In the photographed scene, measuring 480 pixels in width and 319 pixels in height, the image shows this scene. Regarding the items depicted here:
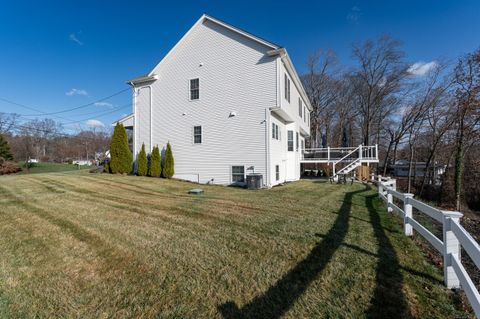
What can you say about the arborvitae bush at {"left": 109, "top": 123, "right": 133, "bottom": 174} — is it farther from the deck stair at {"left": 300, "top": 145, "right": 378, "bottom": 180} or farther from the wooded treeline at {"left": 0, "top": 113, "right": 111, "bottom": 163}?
the wooded treeline at {"left": 0, "top": 113, "right": 111, "bottom": 163}

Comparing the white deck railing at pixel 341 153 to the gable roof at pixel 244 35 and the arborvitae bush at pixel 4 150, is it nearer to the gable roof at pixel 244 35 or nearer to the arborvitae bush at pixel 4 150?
the gable roof at pixel 244 35

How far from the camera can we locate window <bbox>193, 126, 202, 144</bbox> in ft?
44.8

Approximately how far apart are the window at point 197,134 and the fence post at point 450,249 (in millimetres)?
11870

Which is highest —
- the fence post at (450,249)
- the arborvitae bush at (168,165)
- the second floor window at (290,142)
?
the second floor window at (290,142)

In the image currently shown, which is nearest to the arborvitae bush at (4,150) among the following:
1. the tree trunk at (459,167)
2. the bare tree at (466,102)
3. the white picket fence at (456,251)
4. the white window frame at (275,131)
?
the white window frame at (275,131)

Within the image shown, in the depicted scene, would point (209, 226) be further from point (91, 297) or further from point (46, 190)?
point (46, 190)

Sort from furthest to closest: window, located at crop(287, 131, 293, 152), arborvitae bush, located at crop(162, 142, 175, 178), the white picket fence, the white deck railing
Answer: window, located at crop(287, 131, 293, 152) < the white deck railing < arborvitae bush, located at crop(162, 142, 175, 178) < the white picket fence

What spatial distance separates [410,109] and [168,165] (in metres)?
24.3

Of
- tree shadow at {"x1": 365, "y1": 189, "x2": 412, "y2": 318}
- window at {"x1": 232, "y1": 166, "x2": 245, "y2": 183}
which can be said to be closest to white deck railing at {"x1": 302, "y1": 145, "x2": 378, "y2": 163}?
window at {"x1": 232, "y1": 166, "x2": 245, "y2": 183}

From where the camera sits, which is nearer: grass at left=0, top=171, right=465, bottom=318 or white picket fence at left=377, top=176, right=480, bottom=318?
white picket fence at left=377, top=176, right=480, bottom=318

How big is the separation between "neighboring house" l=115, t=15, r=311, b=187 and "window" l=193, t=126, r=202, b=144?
58 mm

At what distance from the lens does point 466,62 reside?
15.6 meters

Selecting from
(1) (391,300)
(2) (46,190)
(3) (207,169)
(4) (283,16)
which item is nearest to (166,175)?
(3) (207,169)

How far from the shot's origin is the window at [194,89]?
45.2ft
